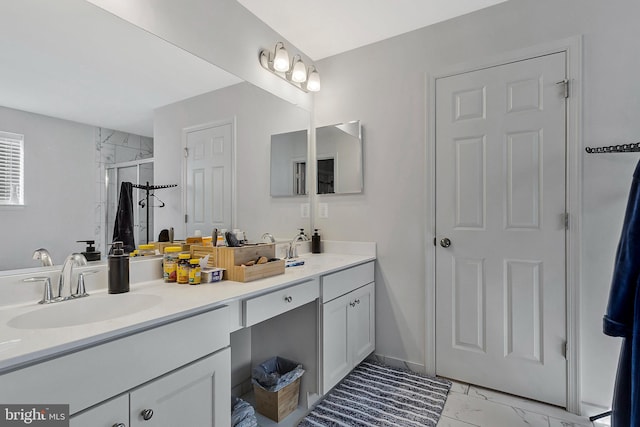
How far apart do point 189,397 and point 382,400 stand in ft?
4.04

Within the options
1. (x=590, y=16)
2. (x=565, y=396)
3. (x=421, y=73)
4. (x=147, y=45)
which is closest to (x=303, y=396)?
(x=565, y=396)

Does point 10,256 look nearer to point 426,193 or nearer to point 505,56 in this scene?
point 426,193

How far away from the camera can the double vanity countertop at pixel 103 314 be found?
755mm

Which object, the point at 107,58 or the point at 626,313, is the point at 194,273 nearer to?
the point at 107,58

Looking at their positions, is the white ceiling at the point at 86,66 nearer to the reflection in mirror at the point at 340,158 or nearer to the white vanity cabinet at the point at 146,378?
the white vanity cabinet at the point at 146,378

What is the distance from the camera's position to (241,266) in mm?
1480

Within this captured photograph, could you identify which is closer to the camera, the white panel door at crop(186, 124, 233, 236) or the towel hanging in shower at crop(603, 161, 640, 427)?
the towel hanging in shower at crop(603, 161, 640, 427)

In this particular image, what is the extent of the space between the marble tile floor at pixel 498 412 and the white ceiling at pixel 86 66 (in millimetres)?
2180

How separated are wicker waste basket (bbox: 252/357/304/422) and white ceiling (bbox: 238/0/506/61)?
7.11 feet

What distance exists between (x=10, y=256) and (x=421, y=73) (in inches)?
93.1

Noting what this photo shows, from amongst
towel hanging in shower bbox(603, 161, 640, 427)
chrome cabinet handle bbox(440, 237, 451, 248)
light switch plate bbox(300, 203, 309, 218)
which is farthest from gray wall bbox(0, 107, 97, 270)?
towel hanging in shower bbox(603, 161, 640, 427)

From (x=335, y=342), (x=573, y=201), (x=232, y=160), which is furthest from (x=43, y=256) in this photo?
(x=573, y=201)

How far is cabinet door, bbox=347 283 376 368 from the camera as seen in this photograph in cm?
201

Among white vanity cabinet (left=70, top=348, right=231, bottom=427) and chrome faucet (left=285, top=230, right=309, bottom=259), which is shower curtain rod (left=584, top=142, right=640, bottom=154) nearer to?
chrome faucet (left=285, top=230, right=309, bottom=259)
